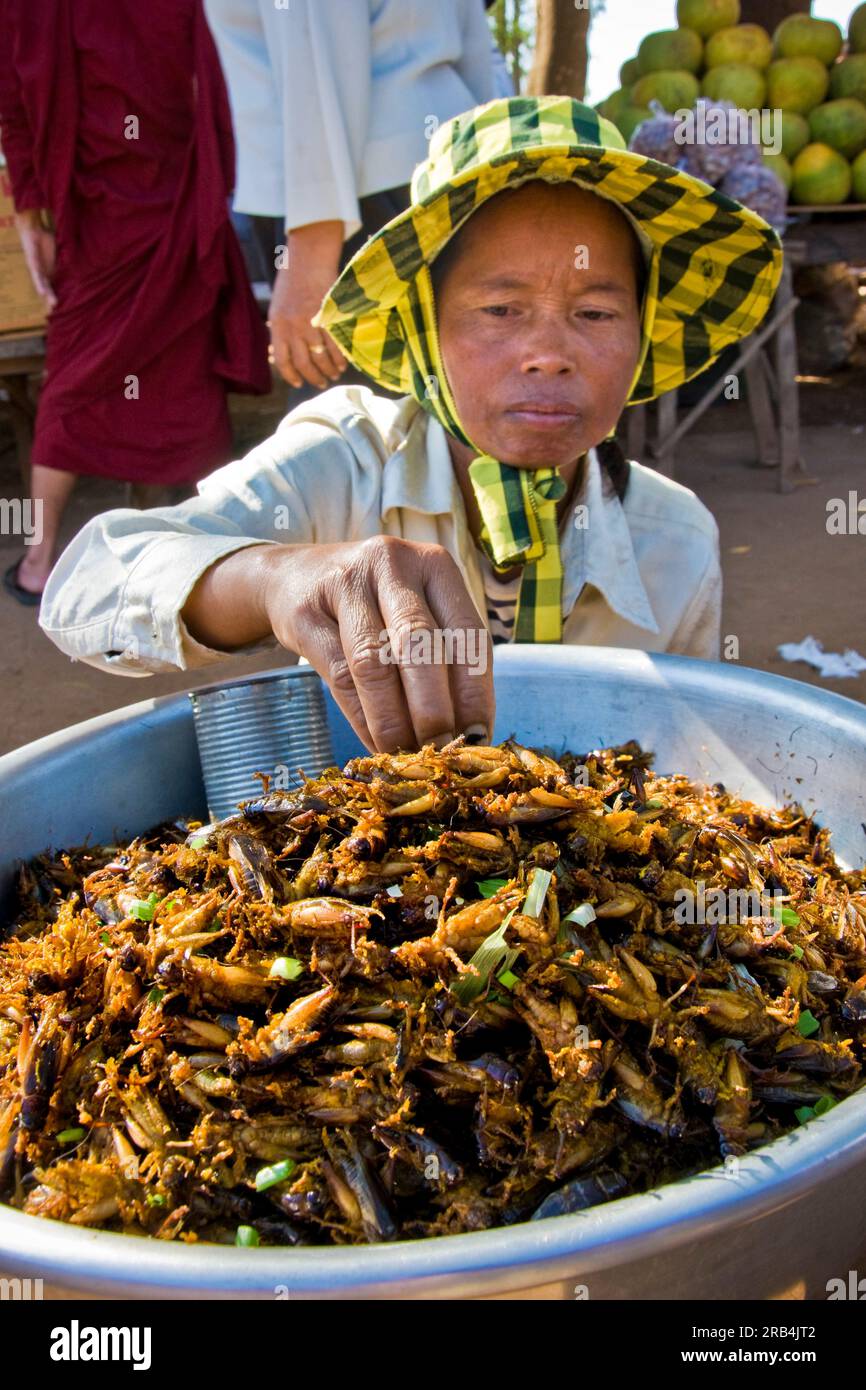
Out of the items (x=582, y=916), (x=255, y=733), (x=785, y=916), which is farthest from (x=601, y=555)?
(x=582, y=916)

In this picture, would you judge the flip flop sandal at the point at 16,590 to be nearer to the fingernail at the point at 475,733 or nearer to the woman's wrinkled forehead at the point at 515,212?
the woman's wrinkled forehead at the point at 515,212

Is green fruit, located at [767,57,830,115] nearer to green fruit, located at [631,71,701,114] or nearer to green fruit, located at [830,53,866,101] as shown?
green fruit, located at [830,53,866,101]

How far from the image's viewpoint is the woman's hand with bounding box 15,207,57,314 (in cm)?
477

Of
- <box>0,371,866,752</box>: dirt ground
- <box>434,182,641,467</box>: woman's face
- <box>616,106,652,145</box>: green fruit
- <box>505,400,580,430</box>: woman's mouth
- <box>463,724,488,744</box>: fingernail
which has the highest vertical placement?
<box>616,106,652,145</box>: green fruit

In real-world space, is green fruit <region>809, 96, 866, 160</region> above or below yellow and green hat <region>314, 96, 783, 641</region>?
above

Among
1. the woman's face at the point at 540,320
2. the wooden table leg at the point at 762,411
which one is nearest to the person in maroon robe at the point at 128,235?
the woman's face at the point at 540,320

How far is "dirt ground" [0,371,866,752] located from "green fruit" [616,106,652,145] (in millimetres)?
1942

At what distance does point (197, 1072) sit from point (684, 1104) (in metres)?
0.50

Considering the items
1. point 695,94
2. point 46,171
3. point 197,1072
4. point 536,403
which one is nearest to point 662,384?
point 536,403

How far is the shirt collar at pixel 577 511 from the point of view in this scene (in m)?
2.36

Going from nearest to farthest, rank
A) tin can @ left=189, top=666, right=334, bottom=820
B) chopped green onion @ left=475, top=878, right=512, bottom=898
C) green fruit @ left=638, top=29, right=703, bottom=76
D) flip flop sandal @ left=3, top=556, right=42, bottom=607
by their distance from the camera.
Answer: chopped green onion @ left=475, top=878, right=512, bottom=898, tin can @ left=189, top=666, right=334, bottom=820, flip flop sandal @ left=3, top=556, right=42, bottom=607, green fruit @ left=638, top=29, right=703, bottom=76

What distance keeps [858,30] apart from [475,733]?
22.6ft

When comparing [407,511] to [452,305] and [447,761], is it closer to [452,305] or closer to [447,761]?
[452,305]
